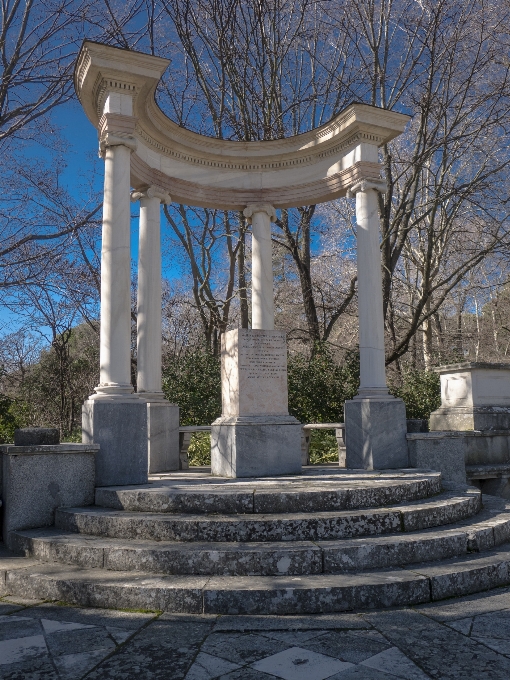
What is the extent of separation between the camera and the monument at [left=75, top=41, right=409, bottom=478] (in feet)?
27.8

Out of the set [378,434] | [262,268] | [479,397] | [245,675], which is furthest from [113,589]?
[479,397]

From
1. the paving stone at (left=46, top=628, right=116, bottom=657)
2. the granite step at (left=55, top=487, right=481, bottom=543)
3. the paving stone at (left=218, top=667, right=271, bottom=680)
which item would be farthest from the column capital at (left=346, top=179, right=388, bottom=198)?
the paving stone at (left=218, top=667, right=271, bottom=680)

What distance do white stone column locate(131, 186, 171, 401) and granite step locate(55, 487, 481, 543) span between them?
13.8 feet

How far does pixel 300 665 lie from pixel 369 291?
7.62 meters

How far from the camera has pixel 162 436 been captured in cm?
1019

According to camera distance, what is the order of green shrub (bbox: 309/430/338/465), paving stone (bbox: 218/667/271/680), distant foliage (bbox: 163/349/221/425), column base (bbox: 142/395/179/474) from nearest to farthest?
paving stone (bbox: 218/667/271/680)
column base (bbox: 142/395/179/474)
green shrub (bbox: 309/430/338/465)
distant foliage (bbox: 163/349/221/425)

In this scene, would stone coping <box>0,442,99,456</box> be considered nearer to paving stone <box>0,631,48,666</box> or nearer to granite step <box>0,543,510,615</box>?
granite step <box>0,543,510,615</box>

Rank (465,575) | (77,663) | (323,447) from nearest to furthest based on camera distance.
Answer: (77,663) → (465,575) → (323,447)

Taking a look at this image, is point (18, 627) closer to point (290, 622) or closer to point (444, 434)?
point (290, 622)

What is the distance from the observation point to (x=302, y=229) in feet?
58.9

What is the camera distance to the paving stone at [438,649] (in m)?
3.48

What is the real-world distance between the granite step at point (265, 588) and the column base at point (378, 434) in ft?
13.5

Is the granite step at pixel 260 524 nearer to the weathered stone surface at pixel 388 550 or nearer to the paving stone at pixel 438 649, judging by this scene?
the weathered stone surface at pixel 388 550

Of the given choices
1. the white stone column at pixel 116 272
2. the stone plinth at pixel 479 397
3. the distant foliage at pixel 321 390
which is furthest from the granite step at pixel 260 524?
the distant foliage at pixel 321 390
